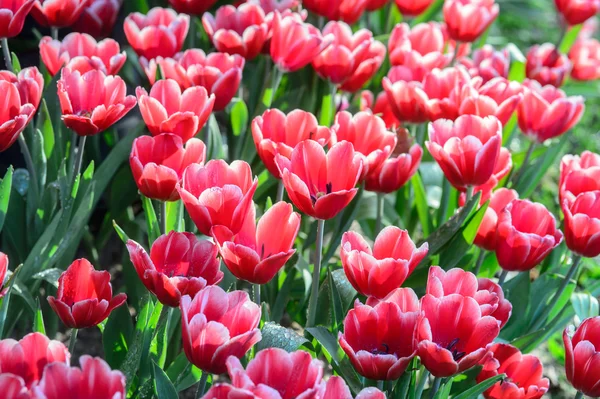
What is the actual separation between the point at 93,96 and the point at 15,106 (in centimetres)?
15

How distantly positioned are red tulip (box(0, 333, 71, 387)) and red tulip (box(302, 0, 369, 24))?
1.30 meters

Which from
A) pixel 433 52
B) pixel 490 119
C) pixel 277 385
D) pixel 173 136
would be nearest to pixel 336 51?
pixel 433 52

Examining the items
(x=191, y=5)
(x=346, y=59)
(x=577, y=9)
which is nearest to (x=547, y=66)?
(x=577, y=9)

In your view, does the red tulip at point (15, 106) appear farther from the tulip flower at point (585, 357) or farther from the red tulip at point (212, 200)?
the tulip flower at point (585, 357)

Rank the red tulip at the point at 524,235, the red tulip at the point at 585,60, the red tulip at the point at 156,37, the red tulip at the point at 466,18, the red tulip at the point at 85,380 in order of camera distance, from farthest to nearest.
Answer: the red tulip at the point at 585,60 < the red tulip at the point at 466,18 < the red tulip at the point at 156,37 < the red tulip at the point at 524,235 < the red tulip at the point at 85,380

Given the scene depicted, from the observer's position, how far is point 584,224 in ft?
4.49

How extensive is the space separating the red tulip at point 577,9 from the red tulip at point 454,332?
1664 mm

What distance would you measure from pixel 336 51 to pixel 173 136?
624 millimetres

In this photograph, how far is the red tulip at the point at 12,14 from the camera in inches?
58.2

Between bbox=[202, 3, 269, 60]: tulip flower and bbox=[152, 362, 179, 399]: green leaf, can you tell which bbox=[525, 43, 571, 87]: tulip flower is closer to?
bbox=[202, 3, 269, 60]: tulip flower

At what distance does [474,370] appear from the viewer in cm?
132

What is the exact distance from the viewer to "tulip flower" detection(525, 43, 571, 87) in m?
2.25

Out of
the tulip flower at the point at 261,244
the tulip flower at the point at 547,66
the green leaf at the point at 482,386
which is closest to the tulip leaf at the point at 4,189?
the tulip flower at the point at 261,244

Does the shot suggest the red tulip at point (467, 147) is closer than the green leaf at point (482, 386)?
No
